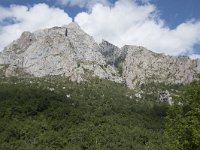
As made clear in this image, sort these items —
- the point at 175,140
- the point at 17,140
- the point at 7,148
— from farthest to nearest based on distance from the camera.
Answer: the point at 17,140 < the point at 7,148 < the point at 175,140

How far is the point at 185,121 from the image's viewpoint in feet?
86.3

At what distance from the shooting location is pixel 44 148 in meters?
165

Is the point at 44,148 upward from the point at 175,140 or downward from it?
downward

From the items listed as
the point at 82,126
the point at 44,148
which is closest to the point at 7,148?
the point at 44,148

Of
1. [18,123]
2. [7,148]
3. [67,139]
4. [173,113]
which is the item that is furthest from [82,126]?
[173,113]

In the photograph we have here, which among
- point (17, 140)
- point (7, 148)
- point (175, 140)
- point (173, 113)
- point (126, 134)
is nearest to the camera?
point (175, 140)

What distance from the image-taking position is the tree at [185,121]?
1006 inches

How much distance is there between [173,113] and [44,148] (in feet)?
467

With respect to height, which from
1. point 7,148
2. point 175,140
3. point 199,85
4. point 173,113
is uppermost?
point 199,85

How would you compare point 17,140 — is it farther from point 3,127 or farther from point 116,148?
point 116,148

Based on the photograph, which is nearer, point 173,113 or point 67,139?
point 173,113

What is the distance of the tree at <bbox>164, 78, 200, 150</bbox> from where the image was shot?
25.5m

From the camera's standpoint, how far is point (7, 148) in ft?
531

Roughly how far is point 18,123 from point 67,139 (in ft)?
89.5
